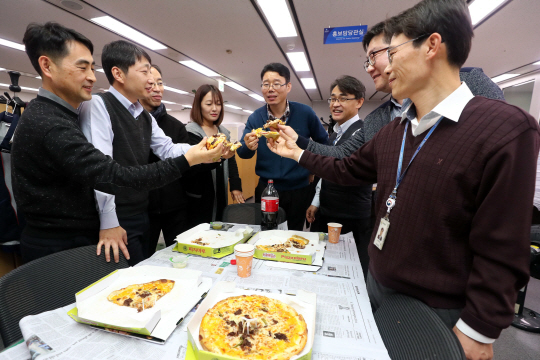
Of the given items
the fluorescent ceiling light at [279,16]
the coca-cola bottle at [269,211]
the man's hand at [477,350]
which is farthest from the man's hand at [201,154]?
the fluorescent ceiling light at [279,16]

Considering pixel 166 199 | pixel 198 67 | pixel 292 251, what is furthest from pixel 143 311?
pixel 198 67

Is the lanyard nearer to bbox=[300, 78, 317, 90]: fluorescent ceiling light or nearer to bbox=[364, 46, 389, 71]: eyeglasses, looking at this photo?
bbox=[364, 46, 389, 71]: eyeglasses

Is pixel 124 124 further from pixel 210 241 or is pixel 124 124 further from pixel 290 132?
pixel 290 132

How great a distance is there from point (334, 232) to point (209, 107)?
1.75 meters

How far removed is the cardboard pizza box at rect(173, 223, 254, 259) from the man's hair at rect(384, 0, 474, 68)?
1195 mm

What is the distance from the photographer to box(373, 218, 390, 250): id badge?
100 centimetres

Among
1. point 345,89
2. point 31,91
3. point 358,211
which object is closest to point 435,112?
point 358,211

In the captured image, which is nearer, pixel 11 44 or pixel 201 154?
pixel 201 154

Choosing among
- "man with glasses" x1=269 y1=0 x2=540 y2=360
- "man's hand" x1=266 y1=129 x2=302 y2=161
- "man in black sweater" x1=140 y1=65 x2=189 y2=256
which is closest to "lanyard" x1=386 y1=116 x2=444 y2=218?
"man with glasses" x1=269 y1=0 x2=540 y2=360

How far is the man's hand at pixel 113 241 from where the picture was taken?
48.1 inches

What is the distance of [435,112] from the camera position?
0.89m

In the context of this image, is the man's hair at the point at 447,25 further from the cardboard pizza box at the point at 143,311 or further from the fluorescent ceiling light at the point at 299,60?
the fluorescent ceiling light at the point at 299,60

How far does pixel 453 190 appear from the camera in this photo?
2.72 ft

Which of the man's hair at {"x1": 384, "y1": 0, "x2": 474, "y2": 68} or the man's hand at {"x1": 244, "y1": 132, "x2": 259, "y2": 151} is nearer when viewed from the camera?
the man's hair at {"x1": 384, "y1": 0, "x2": 474, "y2": 68}
